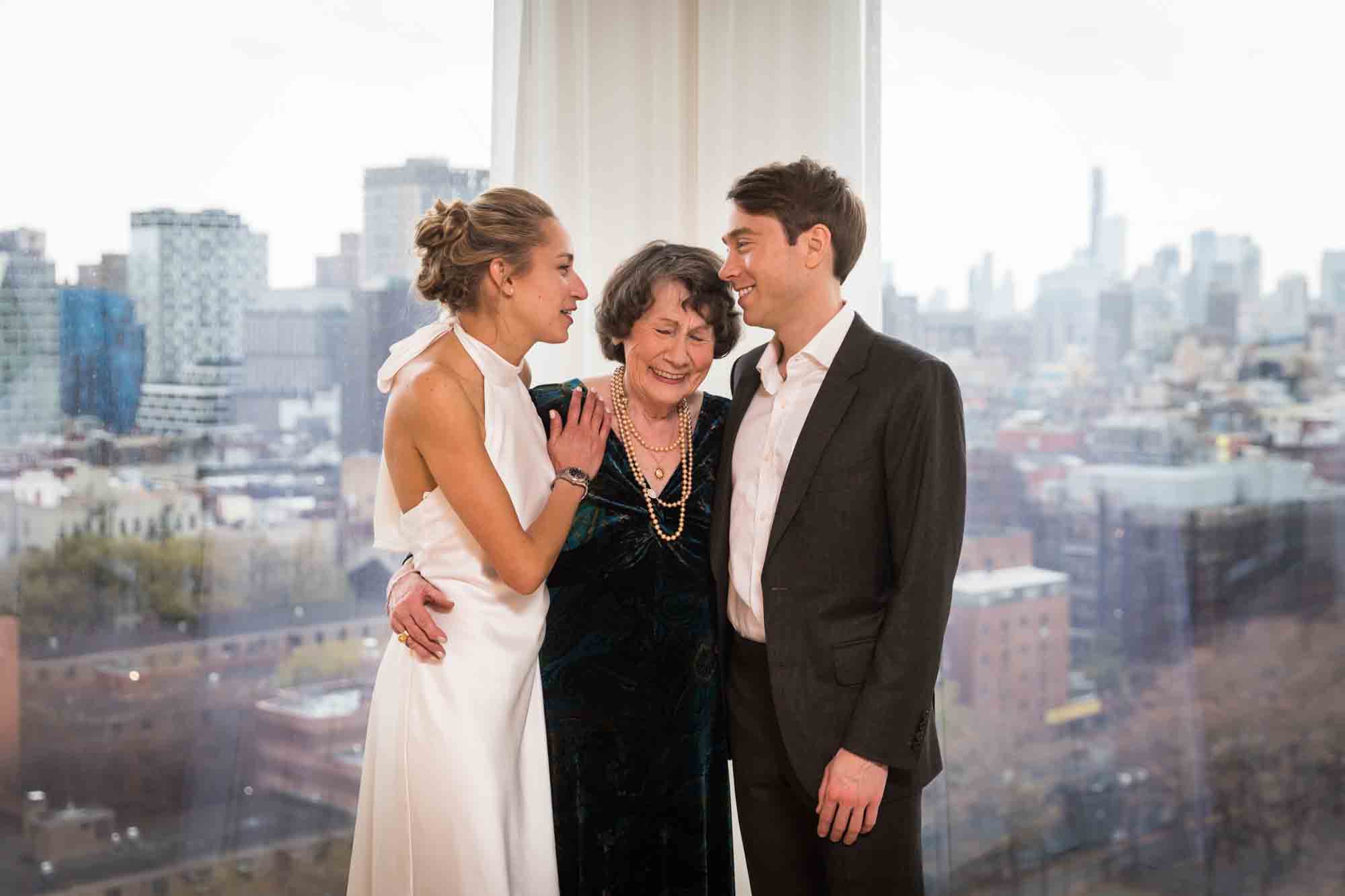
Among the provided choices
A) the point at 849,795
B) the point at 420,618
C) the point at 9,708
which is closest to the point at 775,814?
the point at 849,795

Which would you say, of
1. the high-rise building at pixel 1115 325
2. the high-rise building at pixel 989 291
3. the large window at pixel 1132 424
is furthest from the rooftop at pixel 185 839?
the high-rise building at pixel 1115 325

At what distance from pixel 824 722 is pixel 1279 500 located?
133 cm

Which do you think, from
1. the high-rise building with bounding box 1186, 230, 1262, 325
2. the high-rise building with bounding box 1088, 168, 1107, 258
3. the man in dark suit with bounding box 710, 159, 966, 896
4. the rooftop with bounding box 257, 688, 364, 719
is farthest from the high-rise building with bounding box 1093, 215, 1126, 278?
the rooftop with bounding box 257, 688, 364, 719

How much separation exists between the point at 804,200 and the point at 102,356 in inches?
61.9

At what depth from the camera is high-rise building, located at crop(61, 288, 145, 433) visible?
252 centimetres

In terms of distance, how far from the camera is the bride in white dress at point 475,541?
190cm

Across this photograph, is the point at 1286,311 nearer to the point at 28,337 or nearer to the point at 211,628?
the point at 211,628

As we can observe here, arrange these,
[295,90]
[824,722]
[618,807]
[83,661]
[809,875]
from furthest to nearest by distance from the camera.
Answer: [295,90] → [83,661] → [618,807] → [809,875] → [824,722]

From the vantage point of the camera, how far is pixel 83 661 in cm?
255

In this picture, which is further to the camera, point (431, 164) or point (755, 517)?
point (431, 164)

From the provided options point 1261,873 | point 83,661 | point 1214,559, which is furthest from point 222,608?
point 1261,873

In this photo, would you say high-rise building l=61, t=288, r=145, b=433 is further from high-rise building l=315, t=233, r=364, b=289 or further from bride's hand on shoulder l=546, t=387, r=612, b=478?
bride's hand on shoulder l=546, t=387, r=612, b=478

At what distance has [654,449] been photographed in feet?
6.97

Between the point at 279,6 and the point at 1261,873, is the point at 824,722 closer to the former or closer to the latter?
the point at 1261,873
